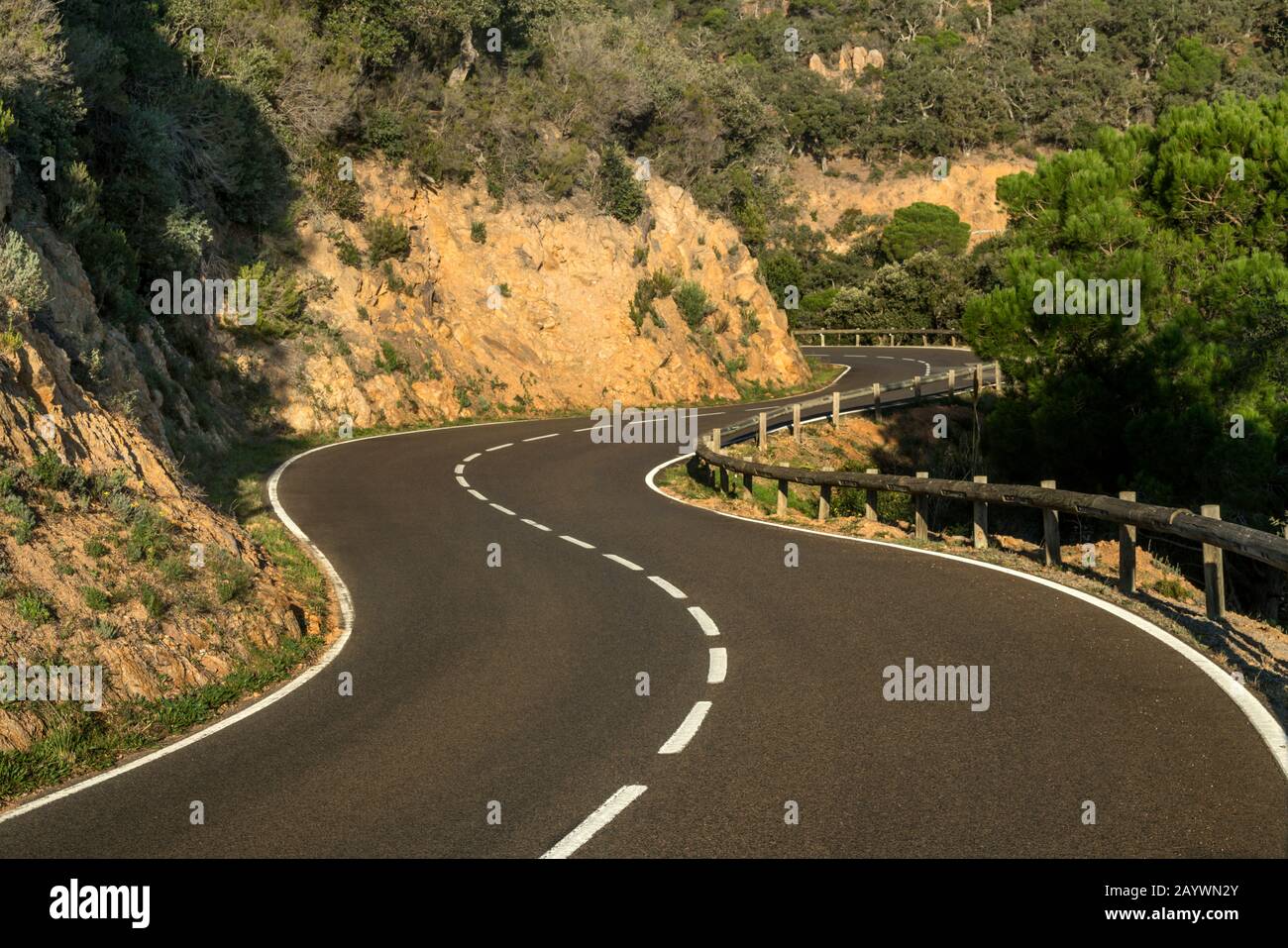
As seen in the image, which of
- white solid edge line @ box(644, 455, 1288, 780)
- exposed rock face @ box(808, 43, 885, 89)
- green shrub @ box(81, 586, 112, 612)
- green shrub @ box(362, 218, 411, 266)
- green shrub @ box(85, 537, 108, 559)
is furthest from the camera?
exposed rock face @ box(808, 43, 885, 89)

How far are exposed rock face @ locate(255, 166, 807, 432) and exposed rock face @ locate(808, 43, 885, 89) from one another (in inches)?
2541

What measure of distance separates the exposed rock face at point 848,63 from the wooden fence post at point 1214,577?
336 ft

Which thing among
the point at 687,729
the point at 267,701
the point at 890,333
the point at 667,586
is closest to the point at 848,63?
the point at 890,333

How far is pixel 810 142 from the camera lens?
324 feet

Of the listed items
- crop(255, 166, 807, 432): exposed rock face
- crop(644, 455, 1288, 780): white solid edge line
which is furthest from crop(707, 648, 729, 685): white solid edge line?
crop(255, 166, 807, 432): exposed rock face

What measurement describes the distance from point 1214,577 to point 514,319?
32508 millimetres

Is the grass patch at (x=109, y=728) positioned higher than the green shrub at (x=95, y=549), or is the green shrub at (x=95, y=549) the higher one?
the green shrub at (x=95, y=549)

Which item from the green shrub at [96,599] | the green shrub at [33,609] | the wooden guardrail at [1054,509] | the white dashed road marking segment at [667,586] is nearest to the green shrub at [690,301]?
the wooden guardrail at [1054,509]

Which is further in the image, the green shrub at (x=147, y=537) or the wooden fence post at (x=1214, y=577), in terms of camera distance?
the green shrub at (x=147, y=537)

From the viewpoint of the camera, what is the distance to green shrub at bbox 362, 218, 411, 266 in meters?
37.8

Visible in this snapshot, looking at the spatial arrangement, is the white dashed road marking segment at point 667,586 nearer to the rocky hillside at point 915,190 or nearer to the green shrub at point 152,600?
the green shrub at point 152,600

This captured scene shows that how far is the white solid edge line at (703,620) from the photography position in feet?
36.7

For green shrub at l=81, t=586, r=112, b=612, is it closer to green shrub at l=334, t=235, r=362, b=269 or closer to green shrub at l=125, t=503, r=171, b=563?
green shrub at l=125, t=503, r=171, b=563
